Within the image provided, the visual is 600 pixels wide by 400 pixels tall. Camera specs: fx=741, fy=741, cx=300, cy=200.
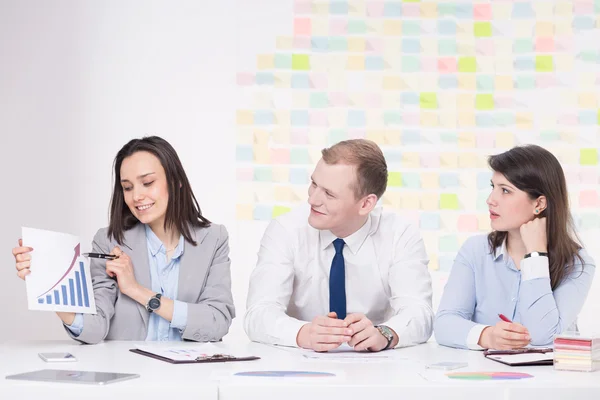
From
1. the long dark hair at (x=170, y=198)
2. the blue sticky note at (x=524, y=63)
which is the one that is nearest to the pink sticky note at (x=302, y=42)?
the blue sticky note at (x=524, y=63)

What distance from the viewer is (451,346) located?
221cm

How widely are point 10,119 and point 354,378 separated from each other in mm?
2896

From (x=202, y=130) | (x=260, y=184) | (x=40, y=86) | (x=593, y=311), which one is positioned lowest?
(x=593, y=311)

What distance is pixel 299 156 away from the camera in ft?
12.6

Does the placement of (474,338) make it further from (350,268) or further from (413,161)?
(413,161)

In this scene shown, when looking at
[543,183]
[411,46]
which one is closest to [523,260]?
[543,183]

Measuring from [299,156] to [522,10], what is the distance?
142cm

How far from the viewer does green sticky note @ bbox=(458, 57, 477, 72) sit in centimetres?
392

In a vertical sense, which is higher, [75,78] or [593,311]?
[75,78]

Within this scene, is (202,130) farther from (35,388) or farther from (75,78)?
(35,388)

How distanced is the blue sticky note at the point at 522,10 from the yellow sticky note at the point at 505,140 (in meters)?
0.63

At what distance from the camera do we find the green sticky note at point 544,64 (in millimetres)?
3912

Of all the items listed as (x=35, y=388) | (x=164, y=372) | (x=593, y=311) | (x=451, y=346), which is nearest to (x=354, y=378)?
(x=164, y=372)

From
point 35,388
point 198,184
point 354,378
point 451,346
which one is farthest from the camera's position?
point 198,184
